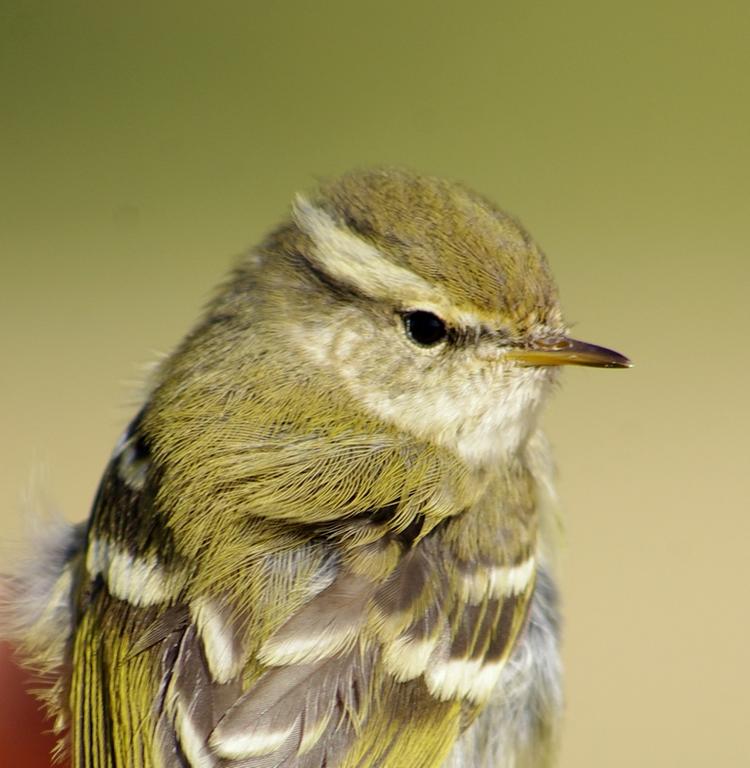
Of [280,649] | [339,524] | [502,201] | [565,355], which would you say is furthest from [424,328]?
[502,201]

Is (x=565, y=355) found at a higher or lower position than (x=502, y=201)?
lower

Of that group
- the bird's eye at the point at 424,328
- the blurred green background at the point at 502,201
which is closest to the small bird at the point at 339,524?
the bird's eye at the point at 424,328

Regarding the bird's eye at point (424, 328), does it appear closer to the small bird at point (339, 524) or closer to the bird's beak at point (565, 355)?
the small bird at point (339, 524)

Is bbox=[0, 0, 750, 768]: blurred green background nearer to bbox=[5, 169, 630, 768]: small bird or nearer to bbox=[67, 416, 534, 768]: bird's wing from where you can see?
bbox=[5, 169, 630, 768]: small bird

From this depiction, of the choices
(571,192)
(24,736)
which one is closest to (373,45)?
(571,192)

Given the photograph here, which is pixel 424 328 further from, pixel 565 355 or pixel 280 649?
pixel 280 649

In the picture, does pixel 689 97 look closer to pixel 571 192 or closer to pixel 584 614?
pixel 571 192

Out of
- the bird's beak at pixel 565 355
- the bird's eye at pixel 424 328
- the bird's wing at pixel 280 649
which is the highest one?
the bird's beak at pixel 565 355

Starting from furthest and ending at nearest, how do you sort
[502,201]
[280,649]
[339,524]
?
[502,201] < [339,524] < [280,649]
